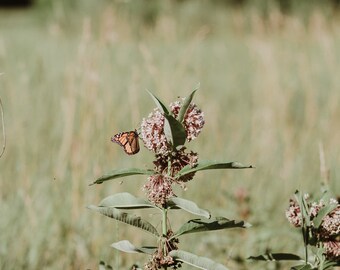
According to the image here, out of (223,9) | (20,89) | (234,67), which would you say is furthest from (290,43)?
(223,9)

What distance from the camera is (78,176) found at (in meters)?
2.09

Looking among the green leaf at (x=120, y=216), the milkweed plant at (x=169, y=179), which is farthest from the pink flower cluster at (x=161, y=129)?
the green leaf at (x=120, y=216)

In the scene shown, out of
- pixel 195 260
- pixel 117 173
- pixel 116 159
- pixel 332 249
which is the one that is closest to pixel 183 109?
pixel 117 173

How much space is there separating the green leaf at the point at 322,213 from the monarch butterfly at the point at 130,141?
35 centimetres

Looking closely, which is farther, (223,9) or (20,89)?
(223,9)

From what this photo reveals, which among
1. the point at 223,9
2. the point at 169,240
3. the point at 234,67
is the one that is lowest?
the point at 169,240

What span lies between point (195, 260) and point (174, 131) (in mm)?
224

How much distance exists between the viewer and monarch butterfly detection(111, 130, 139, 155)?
1014 mm

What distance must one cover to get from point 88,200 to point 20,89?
148 centimetres

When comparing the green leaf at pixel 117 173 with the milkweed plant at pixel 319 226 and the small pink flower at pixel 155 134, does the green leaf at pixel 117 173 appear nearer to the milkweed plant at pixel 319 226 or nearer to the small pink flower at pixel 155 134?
the small pink flower at pixel 155 134

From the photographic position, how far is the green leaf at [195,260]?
0.90 metres

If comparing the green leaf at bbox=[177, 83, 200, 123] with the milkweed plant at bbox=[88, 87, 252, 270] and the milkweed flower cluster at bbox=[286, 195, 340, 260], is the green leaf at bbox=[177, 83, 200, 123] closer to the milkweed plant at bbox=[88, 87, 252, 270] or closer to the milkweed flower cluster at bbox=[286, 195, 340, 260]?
the milkweed plant at bbox=[88, 87, 252, 270]

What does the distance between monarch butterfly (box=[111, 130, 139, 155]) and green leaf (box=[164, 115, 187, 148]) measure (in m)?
0.13

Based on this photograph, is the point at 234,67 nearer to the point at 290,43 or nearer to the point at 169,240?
the point at 290,43
